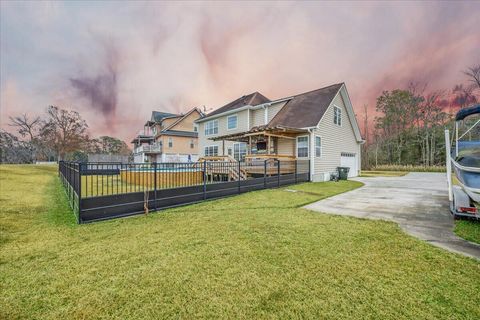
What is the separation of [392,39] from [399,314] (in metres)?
18.3

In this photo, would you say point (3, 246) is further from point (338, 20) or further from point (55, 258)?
point (338, 20)

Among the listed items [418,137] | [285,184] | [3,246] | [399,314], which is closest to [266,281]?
[399,314]

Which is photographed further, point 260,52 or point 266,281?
point 260,52

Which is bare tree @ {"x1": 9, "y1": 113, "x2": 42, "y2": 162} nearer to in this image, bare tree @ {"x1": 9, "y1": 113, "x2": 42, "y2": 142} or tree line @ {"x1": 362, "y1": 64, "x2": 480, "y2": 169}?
bare tree @ {"x1": 9, "y1": 113, "x2": 42, "y2": 142}

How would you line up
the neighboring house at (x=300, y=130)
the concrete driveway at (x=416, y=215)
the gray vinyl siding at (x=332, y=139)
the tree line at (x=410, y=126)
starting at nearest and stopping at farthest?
1. the concrete driveway at (x=416, y=215)
2. the neighboring house at (x=300, y=130)
3. the gray vinyl siding at (x=332, y=139)
4. the tree line at (x=410, y=126)

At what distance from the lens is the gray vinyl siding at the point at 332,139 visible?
14.3 m

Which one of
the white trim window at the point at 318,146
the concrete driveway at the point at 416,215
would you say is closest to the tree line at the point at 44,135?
the white trim window at the point at 318,146

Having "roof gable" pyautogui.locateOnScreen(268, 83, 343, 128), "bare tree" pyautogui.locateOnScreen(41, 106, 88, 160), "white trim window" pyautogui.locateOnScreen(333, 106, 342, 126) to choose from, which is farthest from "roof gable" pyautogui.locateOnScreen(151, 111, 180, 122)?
"white trim window" pyautogui.locateOnScreen(333, 106, 342, 126)

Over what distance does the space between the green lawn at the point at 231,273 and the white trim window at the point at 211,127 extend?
16.8 m

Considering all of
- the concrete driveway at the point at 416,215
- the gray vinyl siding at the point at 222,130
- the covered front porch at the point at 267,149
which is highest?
the gray vinyl siding at the point at 222,130

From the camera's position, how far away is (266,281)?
2.51 meters

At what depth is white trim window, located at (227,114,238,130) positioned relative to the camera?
61.1ft

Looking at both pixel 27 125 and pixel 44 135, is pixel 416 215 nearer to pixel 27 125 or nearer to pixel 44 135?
pixel 44 135

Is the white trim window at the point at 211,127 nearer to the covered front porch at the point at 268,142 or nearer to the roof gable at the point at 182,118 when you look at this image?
the covered front porch at the point at 268,142
